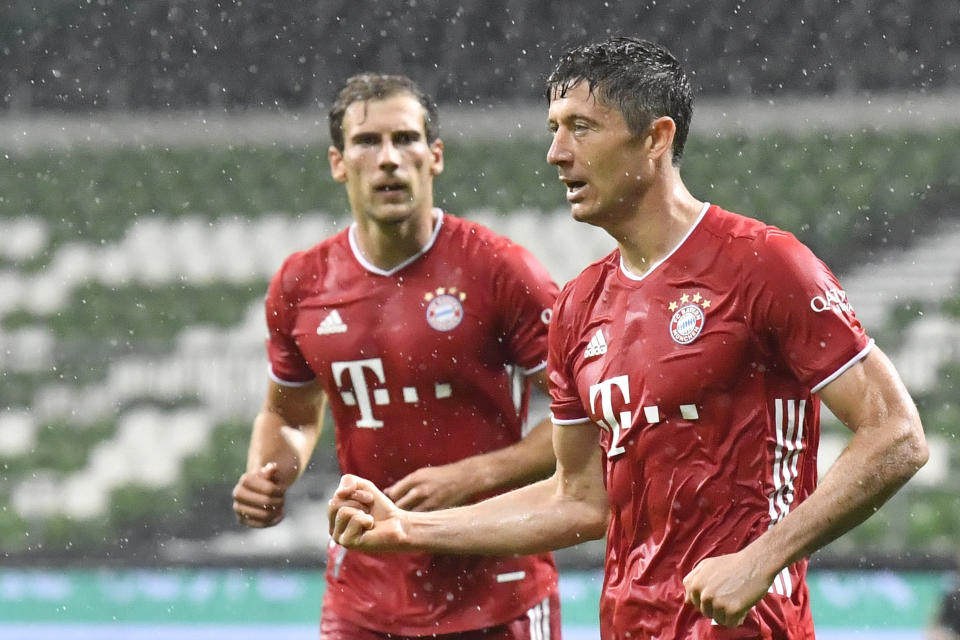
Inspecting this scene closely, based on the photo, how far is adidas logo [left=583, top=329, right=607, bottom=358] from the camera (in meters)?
3.20

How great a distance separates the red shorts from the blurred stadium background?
13.2 ft

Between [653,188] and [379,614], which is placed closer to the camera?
[653,188]

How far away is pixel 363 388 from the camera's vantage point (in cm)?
429

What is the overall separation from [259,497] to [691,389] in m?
1.70

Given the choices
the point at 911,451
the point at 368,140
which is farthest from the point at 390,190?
the point at 911,451

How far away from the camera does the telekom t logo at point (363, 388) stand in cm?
426

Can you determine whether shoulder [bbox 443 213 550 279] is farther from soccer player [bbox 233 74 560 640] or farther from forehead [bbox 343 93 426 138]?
forehead [bbox 343 93 426 138]

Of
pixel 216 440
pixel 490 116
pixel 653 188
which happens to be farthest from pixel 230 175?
pixel 653 188

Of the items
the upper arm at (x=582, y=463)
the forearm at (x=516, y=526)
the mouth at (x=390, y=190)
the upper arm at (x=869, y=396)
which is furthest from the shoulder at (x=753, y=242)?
the mouth at (x=390, y=190)

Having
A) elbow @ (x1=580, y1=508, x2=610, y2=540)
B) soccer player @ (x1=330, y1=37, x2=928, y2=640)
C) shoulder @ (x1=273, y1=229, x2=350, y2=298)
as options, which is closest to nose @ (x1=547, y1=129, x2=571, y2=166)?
soccer player @ (x1=330, y1=37, x2=928, y2=640)

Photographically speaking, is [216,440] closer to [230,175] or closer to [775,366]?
[230,175]

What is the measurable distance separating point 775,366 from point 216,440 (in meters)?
10.1

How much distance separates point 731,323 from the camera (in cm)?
297

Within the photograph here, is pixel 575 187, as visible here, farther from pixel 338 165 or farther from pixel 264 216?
pixel 264 216
